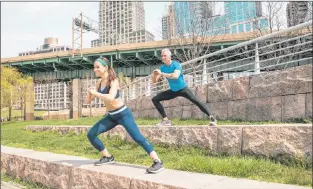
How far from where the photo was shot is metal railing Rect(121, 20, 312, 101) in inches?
267

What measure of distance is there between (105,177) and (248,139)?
2273 millimetres

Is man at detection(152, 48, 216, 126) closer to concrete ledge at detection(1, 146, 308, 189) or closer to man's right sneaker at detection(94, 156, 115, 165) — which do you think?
man's right sneaker at detection(94, 156, 115, 165)

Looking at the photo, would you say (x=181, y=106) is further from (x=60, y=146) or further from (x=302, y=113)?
(x=302, y=113)

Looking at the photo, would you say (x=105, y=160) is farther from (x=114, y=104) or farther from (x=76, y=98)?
(x=76, y=98)

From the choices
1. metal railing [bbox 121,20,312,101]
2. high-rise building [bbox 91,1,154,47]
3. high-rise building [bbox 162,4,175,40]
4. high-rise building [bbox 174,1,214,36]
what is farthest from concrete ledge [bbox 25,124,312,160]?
high-rise building [bbox 91,1,154,47]

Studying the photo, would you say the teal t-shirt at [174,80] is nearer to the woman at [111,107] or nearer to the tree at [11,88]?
the woman at [111,107]

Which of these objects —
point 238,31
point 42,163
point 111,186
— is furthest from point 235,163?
point 238,31

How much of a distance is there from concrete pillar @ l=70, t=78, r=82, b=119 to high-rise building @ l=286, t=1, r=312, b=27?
3774 cm

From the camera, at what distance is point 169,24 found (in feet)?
64.6

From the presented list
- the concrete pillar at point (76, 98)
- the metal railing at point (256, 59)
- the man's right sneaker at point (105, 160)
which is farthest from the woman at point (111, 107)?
the concrete pillar at point (76, 98)

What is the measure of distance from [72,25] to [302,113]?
144 ft

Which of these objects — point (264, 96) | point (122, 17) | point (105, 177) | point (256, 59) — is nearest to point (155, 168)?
point (105, 177)

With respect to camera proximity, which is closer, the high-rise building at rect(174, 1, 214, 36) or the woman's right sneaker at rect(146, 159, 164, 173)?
the woman's right sneaker at rect(146, 159, 164, 173)

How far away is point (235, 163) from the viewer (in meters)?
4.20
